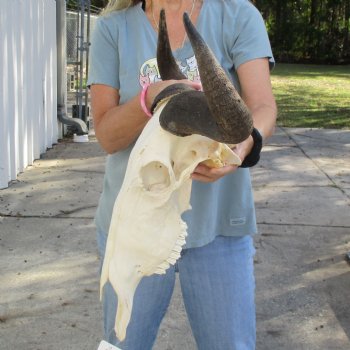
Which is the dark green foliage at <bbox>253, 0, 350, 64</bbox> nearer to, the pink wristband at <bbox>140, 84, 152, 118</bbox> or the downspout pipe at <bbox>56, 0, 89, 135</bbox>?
the downspout pipe at <bbox>56, 0, 89, 135</bbox>

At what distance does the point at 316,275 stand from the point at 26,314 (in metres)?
2.13

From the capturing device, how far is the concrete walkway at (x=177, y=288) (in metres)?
3.74

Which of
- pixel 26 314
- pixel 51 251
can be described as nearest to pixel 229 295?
pixel 26 314

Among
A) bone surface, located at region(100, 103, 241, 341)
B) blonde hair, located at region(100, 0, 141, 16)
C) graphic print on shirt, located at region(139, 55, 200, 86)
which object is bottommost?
bone surface, located at region(100, 103, 241, 341)

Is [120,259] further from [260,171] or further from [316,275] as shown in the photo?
[260,171]

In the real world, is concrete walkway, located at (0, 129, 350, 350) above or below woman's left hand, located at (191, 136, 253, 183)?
below

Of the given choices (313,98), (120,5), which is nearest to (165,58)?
(120,5)

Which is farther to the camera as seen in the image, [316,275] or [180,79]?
[316,275]

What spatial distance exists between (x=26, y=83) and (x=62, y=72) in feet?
5.37

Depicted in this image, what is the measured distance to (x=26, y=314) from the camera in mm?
3893

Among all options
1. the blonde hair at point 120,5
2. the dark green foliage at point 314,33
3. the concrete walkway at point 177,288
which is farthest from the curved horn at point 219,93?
the dark green foliage at point 314,33

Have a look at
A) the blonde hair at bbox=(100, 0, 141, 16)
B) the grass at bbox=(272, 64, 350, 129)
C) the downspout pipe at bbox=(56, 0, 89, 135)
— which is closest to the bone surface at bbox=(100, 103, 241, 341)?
the blonde hair at bbox=(100, 0, 141, 16)

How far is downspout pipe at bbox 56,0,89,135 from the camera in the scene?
861cm

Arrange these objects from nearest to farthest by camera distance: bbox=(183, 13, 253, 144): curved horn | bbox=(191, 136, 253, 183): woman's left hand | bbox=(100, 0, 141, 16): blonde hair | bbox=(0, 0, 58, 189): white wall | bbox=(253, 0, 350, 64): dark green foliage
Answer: bbox=(183, 13, 253, 144): curved horn
bbox=(191, 136, 253, 183): woman's left hand
bbox=(100, 0, 141, 16): blonde hair
bbox=(0, 0, 58, 189): white wall
bbox=(253, 0, 350, 64): dark green foliage
